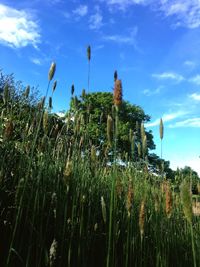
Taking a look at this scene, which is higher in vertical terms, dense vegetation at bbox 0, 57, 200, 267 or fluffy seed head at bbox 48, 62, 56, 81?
fluffy seed head at bbox 48, 62, 56, 81

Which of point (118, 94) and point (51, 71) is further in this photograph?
point (51, 71)

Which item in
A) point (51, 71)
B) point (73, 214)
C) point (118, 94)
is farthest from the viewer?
point (73, 214)

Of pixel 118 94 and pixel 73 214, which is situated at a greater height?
pixel 118 94

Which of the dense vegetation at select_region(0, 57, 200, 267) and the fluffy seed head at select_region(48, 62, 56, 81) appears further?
the dense vegetation at select_region(0, 57, 200, 267)

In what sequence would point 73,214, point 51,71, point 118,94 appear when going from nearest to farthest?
point 118,94
point 51,71
point 73,214

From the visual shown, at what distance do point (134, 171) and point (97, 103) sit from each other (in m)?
27.2

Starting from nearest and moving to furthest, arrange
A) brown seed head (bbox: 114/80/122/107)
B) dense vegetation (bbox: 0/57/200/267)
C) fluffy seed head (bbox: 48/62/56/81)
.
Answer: brown seed head (bbox: 114/80/122/107) → fluffy seed head (bbox: 48/62/56/81) → dense vegetation (bbox: 0/57/200/267)

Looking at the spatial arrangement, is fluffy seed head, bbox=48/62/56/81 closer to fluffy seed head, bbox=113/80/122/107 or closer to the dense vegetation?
the dense vegetation

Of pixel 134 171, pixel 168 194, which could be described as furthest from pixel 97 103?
pixel 168 194

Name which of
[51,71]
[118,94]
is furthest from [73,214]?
[118,94]

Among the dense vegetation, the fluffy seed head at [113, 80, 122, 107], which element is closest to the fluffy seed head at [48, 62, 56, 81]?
the dense vegetation

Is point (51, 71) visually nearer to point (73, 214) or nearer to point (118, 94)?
point (118, 94)

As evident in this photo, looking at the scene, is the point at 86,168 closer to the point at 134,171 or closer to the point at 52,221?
the point at 52,221

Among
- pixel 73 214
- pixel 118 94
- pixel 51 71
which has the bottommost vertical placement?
pixel 73 214
